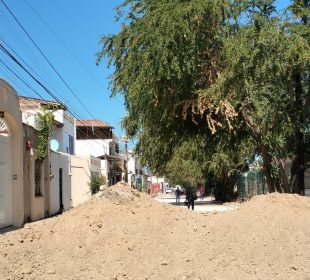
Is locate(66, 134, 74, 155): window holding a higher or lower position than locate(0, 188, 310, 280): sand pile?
higher

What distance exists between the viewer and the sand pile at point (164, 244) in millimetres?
8695

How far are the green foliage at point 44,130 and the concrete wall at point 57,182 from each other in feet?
9.10

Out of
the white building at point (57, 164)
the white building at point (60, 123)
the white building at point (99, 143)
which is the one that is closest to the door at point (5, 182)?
the white building at point (57, 164)


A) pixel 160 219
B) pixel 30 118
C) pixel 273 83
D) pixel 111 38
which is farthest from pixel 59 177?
pixel 160 219

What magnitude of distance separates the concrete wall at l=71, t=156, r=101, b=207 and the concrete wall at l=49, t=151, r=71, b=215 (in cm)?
669

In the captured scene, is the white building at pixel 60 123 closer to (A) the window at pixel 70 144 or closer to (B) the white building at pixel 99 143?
(A) the window at pixel 70 144

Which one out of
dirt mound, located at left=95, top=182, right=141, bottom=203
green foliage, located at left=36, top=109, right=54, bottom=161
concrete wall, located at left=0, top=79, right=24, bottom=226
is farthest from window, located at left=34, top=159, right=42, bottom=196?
dirt mound, located at left=95, top=182, right=141, bottom=203

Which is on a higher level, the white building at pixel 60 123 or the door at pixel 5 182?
the white building at pixel 60 123

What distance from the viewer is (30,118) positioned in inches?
1249

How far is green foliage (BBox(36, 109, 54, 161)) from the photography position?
2541 centimetres

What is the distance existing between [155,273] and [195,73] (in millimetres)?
7899

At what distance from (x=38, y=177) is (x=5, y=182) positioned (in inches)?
207

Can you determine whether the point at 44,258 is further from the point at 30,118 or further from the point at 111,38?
the point at 30,118

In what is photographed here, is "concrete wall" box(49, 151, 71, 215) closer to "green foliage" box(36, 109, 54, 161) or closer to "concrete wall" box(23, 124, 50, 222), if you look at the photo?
"concrete wall" box(23, 124, 50, 222)
